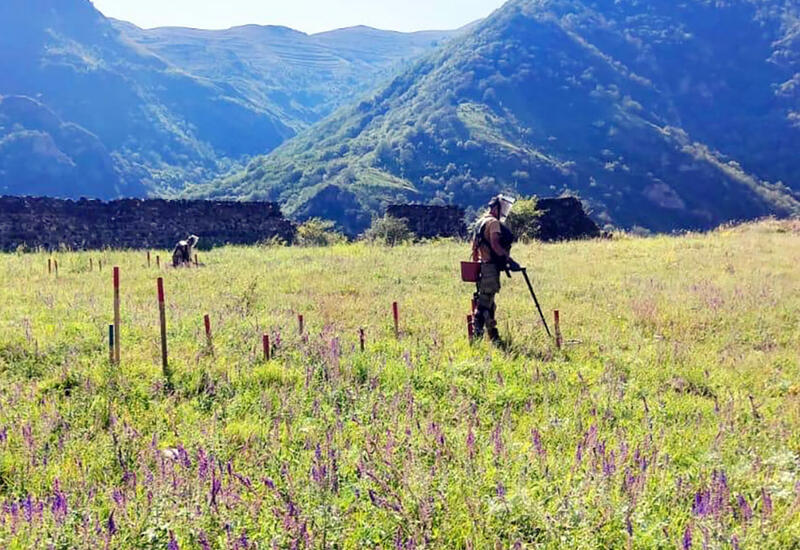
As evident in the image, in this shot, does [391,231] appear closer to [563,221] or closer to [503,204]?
[563,221]

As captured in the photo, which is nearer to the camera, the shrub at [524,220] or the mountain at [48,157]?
the shrub at [524,220]

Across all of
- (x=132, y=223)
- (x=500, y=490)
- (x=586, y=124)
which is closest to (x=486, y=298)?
(x=500, y=490)

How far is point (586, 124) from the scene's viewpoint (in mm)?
118625

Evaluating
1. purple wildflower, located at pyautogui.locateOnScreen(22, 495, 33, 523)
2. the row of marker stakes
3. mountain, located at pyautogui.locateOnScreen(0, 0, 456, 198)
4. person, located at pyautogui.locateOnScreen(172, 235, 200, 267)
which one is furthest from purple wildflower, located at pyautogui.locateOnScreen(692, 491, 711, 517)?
mountain, located at pyautogui.locateOnScreen(0, 0, 456, 198)

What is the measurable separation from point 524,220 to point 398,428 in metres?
20.2

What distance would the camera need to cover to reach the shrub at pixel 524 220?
2297 centimetres

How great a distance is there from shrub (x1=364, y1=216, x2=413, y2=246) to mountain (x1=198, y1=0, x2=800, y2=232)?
42480 millimetres

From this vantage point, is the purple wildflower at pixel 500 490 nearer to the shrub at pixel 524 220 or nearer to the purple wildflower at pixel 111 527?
the purple wildflower at pixel 111 527

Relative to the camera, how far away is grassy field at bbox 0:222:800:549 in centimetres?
284

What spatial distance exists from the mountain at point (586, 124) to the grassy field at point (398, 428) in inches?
2380

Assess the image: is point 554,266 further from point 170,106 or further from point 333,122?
point 170,106

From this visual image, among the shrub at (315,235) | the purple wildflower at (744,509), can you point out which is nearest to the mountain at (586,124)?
the shrub at (315,235)

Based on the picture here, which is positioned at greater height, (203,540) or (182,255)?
(182,255)

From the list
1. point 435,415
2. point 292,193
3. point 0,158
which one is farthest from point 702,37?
point 435,415
